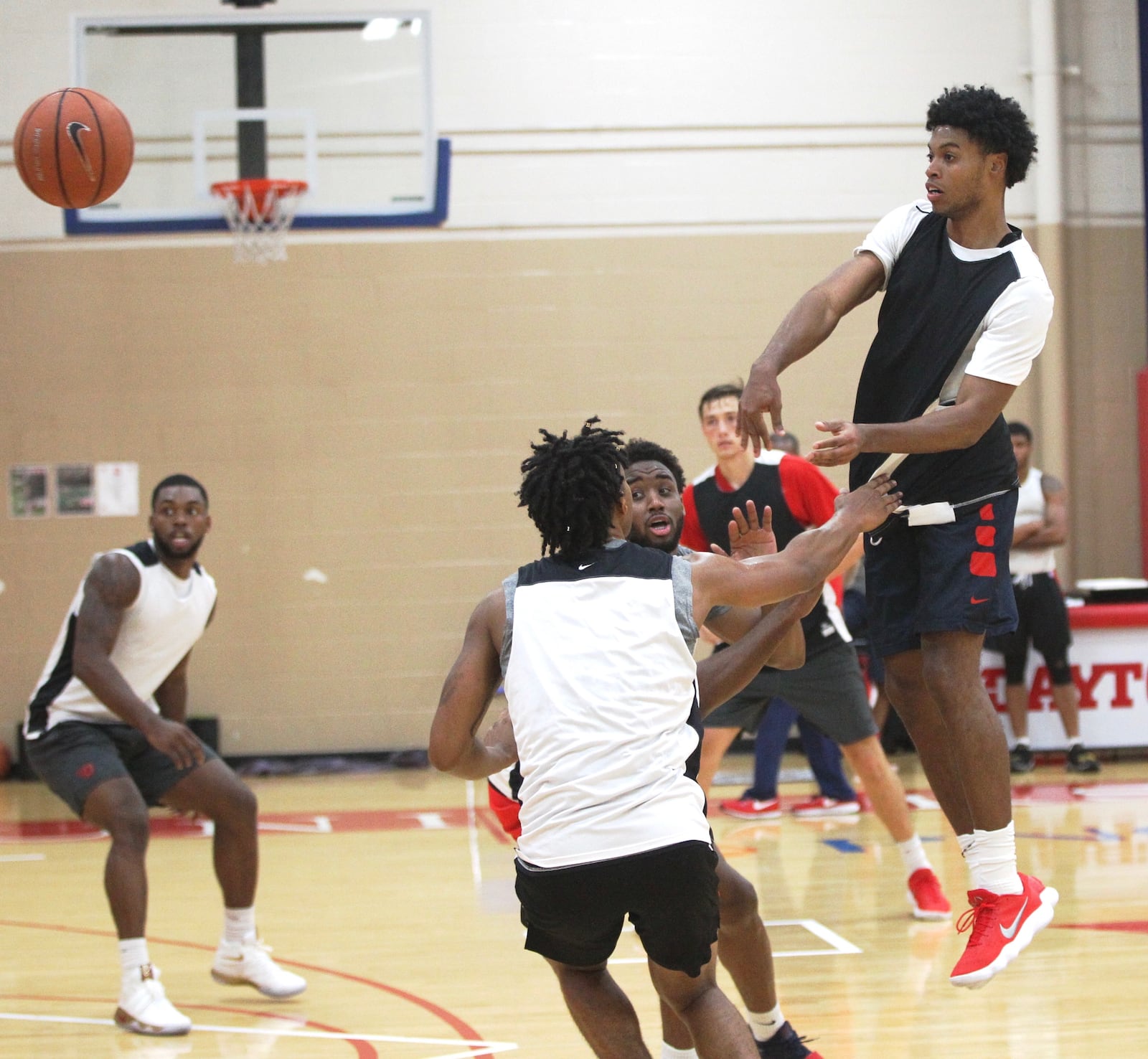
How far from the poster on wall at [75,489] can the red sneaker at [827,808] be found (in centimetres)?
516

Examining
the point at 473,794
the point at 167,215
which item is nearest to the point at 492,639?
the point at 473,794

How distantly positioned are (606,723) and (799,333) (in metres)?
0.99

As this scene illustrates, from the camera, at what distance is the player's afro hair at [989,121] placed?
332cm

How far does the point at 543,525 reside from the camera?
10.8ft

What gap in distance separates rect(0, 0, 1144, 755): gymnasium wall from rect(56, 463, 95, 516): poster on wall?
0.08 m

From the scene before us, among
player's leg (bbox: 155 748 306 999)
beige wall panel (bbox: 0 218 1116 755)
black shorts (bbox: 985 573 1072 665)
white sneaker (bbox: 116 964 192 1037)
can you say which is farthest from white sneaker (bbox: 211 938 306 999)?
black shorts (bbox: 985 573 1072 665)

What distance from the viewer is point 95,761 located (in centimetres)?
514

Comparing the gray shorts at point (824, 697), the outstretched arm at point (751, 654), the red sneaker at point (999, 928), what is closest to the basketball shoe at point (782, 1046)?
the red sneaker at point (999, 928)

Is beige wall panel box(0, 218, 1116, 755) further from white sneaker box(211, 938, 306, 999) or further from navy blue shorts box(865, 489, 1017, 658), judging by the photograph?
navy blue shorts box(865, 489, 1017, 658)

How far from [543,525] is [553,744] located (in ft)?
1.57

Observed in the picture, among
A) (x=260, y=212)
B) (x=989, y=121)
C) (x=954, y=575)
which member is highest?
(x=260, y=212)

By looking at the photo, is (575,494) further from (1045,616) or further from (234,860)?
(1045,616)

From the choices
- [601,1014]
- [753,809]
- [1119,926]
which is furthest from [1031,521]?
[601,1014]

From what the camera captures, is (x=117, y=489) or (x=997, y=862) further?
(x=117, y=489)
